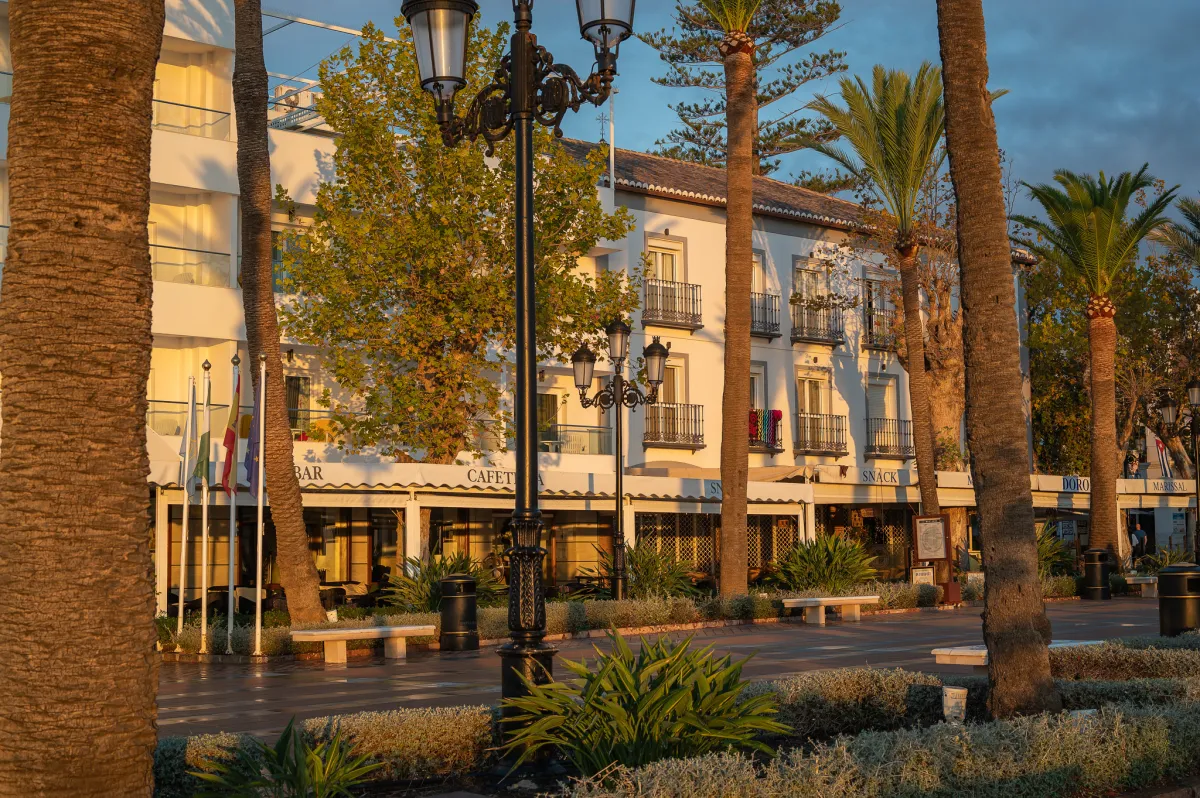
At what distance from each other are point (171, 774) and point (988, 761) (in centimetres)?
459

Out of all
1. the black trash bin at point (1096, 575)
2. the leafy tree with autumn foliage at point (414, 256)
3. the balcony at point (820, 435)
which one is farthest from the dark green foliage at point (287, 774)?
the balcony at point (820, 435)

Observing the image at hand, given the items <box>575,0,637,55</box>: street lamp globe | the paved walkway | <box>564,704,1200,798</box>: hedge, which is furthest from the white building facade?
<box>564,704,1200,798</box>: hedge

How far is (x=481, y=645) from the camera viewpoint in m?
21.4

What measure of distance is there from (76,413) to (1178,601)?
14172mm

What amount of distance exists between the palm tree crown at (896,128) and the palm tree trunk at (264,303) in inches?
659

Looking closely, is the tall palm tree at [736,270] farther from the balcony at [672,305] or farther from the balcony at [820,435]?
the balcony at [820,435]

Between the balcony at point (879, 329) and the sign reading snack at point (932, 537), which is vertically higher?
the balcony at point (879, 329)

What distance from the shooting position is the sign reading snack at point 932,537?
99.1ft

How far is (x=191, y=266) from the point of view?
91.4 ft

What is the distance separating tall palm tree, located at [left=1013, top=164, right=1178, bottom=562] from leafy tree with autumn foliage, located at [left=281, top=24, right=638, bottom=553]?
13.9 m

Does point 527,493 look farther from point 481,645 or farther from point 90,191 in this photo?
point 481,645

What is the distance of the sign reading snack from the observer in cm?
3022

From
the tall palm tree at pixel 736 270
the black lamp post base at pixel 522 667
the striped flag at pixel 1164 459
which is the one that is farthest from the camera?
the striped flag at pixel 1164 459

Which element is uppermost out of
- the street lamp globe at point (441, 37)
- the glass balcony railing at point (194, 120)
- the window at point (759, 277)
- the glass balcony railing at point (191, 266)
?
the glass balcony railing at point (194, 120)
